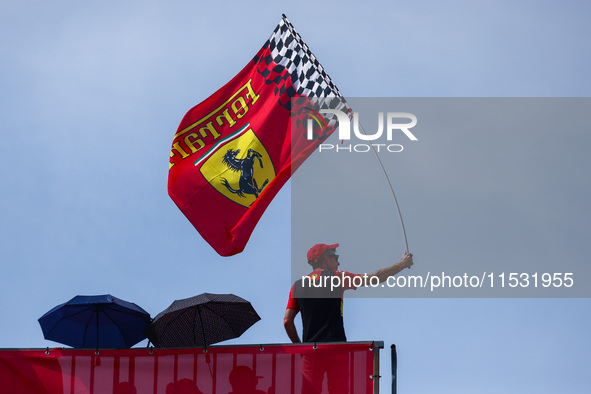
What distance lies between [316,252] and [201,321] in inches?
80.9

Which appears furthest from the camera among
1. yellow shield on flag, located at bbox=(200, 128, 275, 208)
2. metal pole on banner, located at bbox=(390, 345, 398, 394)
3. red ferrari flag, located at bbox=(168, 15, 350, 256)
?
yellow shield on flag, located at bbox=(200, 128, 275, 208)

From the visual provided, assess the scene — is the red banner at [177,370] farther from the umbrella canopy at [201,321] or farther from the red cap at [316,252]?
the red cap at [316,252]

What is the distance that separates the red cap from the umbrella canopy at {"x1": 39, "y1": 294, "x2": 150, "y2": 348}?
2.83m

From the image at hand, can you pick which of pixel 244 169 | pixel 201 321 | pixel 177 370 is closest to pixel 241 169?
pixel 244 169

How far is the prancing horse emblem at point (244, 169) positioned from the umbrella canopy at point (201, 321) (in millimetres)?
2463

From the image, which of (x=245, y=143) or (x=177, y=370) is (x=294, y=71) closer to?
(x=245, y=143)

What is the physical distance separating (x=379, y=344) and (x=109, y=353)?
11.3ft

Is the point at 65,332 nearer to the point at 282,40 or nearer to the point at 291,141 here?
the point at 291,141

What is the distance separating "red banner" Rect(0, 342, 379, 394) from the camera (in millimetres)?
11273

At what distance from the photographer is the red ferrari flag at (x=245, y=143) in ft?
47.3

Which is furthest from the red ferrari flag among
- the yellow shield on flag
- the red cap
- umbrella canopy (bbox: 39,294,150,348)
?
the red cap

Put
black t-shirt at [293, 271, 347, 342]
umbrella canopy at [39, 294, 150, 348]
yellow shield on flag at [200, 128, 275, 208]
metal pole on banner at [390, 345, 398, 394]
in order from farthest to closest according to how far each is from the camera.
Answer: yellow shield on flag at [200, 128, 275, 208] < umbrella canopy at [39, 294, 150, 348] < black t-shirt at [293, 271, 347, 342] < metal pole on banner at [390, 345, 398, 394]

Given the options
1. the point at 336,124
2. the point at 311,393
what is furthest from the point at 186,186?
the point at 311,393

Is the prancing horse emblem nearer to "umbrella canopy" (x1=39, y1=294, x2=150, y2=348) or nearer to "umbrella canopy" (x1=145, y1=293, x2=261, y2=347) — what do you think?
"umbrella canopy" (x1=145, y1=293, x2=261, y2=347)
